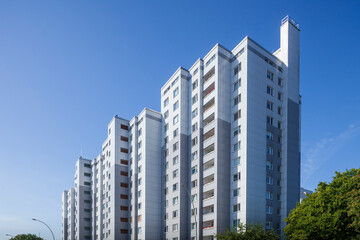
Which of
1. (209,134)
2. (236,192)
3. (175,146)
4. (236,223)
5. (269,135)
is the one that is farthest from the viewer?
(175,146)

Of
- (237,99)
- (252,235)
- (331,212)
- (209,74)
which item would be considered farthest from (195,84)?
(331,212)

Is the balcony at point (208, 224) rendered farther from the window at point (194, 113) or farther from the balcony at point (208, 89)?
the balcony at point (208, 89)

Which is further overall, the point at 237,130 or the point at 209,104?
the point at 209,104

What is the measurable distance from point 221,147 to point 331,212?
18430 mm

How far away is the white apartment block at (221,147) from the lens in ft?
157

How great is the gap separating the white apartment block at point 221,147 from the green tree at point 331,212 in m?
8.18

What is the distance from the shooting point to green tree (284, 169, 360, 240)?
3525 cm

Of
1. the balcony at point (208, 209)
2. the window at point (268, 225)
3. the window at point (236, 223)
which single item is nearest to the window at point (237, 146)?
the balcony at point (208, 209)

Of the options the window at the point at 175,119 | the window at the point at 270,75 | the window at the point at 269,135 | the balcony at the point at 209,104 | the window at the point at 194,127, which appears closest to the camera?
the window at the point at 269,135

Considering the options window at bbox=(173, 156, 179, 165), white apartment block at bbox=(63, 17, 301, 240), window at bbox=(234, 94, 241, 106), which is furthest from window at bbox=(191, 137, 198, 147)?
window at bbox=(234, 94, 241, 106)

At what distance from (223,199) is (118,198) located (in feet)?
103

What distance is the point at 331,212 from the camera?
36.8 metres

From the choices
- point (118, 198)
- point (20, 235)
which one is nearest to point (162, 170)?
point (118, 198)

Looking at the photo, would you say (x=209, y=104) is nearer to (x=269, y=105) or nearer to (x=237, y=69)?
(x=237, y=69)
